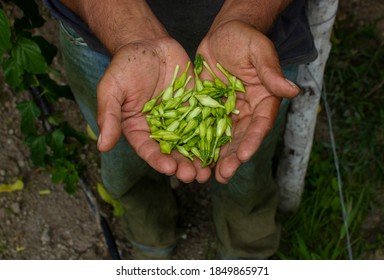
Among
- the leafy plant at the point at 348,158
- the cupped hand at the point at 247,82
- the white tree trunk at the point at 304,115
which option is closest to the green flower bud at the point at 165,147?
the cupped hand at the point at 247,82

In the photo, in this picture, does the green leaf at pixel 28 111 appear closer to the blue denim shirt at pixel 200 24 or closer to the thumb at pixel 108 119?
the blue denim shirt at pixel 200 24

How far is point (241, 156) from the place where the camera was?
134cm

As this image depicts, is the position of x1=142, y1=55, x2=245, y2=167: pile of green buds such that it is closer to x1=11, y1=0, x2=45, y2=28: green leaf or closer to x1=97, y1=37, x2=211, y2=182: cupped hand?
x1=97, y1=37, x2=211, y2=182: cupped hand

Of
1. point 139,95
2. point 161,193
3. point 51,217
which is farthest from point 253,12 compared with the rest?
point 51,217

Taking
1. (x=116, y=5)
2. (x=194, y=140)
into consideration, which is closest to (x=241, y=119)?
(x=194, y=140)

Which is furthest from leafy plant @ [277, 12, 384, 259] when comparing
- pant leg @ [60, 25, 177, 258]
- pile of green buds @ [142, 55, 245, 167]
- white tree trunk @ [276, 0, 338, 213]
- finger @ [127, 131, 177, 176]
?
finger @ [127, 131, 177, 176]

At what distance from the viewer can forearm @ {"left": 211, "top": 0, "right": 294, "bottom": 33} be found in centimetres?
149

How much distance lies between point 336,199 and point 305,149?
0.31 m

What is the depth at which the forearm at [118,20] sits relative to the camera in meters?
1.48

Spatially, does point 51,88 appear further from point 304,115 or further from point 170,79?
point 304,115

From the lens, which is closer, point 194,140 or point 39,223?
point 194,140

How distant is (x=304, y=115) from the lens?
191 centimetres

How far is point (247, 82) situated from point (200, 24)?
21 centimetres
